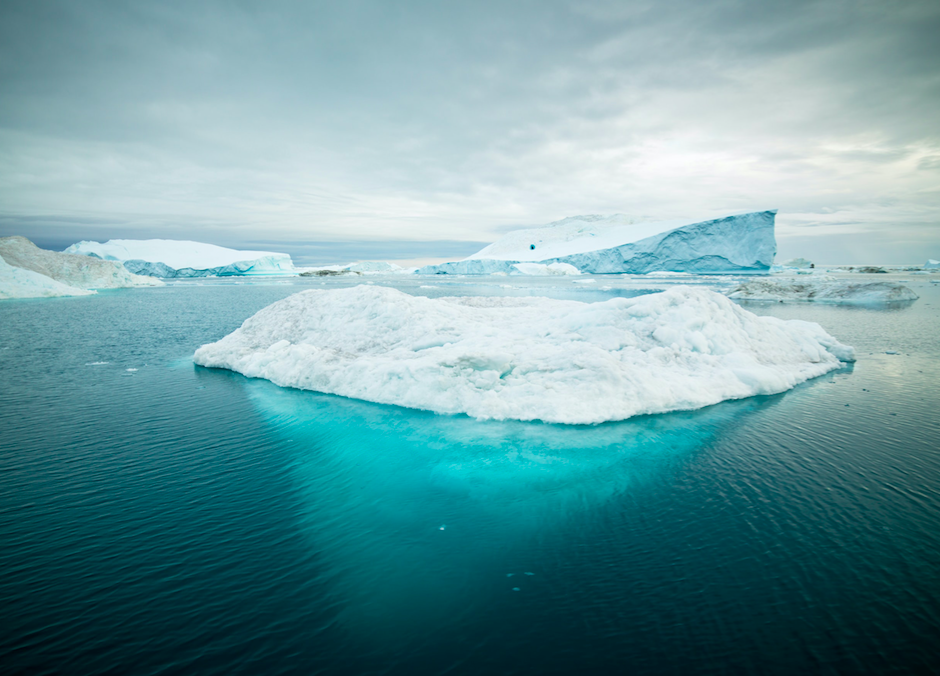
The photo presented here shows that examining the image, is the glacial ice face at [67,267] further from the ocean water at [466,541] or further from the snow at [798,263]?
the snow at [798,263]

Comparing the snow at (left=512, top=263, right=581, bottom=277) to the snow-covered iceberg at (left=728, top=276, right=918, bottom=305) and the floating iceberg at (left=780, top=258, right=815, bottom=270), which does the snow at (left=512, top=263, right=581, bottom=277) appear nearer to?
the snow-covered iceberg at (left=728, top=276, right=918, bottom=305)

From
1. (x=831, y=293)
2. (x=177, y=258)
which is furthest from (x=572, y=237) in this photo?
(x=177, y=258)

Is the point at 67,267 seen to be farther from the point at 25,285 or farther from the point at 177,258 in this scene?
the point at 177,258

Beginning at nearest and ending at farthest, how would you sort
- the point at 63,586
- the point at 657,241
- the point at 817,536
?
the point at 63,586 < the point at 817,536 < the point at 657,241

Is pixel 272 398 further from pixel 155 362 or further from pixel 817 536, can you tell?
pixel 817 536

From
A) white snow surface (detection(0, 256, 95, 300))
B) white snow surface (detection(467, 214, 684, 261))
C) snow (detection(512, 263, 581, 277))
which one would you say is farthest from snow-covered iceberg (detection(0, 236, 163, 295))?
white snow surface (detection(467, 214, 684, 261))

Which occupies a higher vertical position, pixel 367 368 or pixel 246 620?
pixel 367 368

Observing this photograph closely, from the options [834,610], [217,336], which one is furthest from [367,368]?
[217,336]

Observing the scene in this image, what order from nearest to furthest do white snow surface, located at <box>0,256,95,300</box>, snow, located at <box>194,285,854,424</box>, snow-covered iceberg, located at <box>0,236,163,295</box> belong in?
snow, located at <box>194,285,854,424</box> → white snow surface, located at <box>0,256,95,300</box> → snow-covered iceberg, located at <box>0,236,163,295</box>
